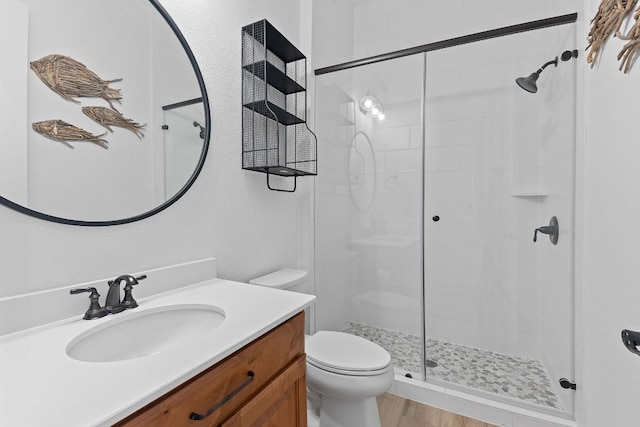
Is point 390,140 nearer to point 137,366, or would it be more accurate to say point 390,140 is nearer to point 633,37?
point 633,37

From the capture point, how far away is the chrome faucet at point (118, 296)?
0.86 m

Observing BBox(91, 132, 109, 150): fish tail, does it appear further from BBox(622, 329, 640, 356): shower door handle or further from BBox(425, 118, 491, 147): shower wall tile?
BBox(425, 118, 491, 147): shower wall tile

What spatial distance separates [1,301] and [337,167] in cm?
189

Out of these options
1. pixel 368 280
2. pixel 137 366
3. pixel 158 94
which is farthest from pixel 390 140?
pixel 137 366

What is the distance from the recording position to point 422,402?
1.68 meters

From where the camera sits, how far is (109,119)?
3.10 feet

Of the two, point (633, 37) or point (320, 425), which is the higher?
point (633, 37)

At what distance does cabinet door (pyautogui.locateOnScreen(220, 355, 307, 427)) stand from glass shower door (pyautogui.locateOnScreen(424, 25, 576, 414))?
1138 millimetres

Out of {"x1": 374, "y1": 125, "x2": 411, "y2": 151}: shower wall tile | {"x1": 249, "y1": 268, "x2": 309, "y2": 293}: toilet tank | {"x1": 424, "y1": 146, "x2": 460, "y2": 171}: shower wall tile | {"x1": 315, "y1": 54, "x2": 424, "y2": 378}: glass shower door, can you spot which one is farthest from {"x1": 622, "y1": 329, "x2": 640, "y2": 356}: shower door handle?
{"x1": 374, "y1": 125, "x2": 411, "y2": 151}: shower wall tile

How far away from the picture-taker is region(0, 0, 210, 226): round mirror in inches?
29.7

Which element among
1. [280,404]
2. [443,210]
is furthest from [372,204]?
[280,404]

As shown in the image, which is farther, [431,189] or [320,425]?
[431,189]

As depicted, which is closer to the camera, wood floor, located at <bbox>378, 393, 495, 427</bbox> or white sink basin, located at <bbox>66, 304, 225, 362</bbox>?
white sink basin, located at <bbox>66, 304, 225, 362</bbox>

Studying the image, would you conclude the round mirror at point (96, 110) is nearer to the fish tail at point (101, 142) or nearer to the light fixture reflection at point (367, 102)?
the fish tail at point (101, 142)
